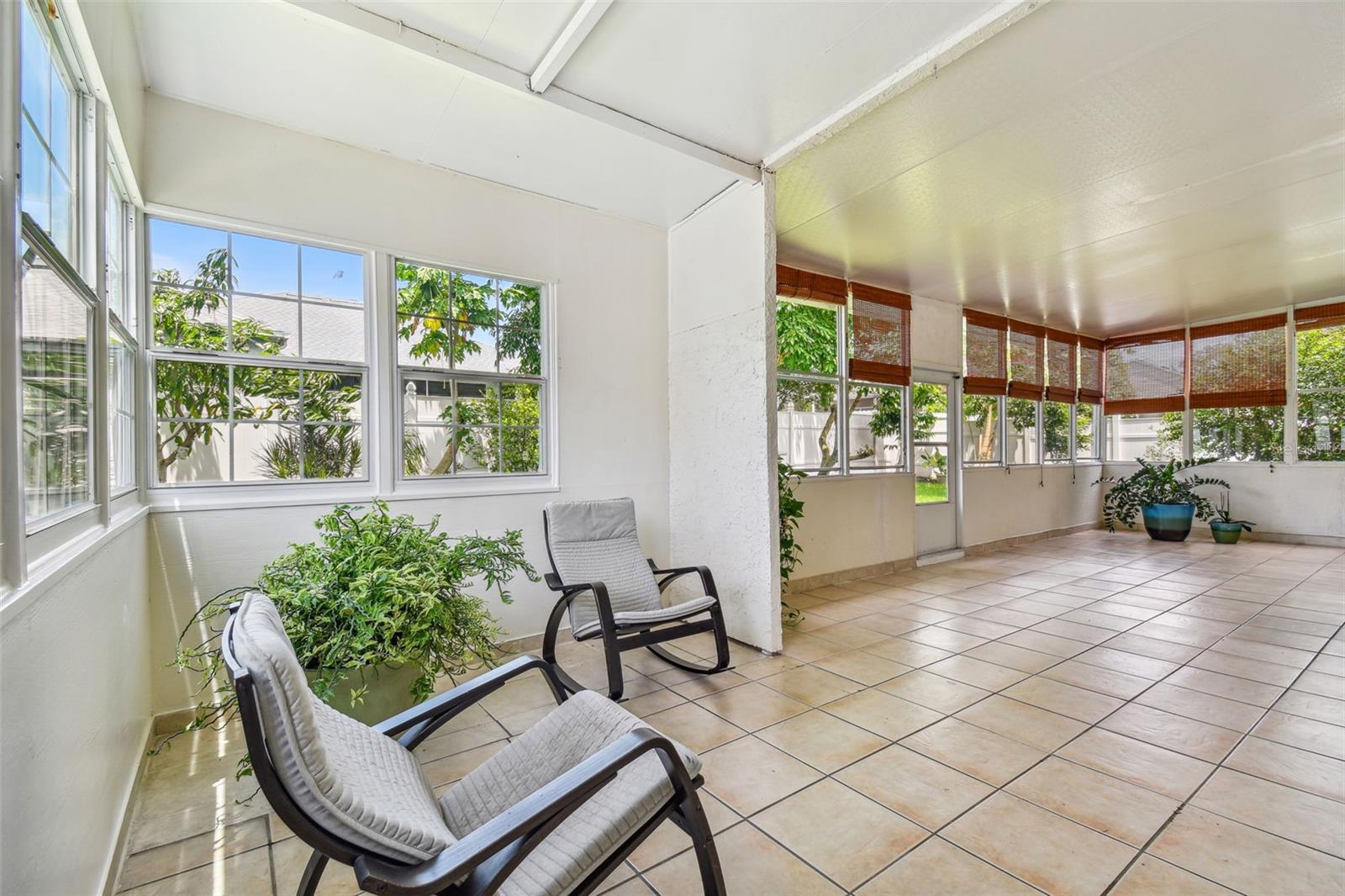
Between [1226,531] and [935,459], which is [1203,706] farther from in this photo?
[1226,531]

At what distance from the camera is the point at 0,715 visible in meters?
0.95

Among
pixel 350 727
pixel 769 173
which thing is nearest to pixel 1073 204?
pixel 769 173

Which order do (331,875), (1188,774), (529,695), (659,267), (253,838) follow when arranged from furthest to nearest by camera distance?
(659,267) → (529,695) → (1188,774) → (253,838) → (331,875)

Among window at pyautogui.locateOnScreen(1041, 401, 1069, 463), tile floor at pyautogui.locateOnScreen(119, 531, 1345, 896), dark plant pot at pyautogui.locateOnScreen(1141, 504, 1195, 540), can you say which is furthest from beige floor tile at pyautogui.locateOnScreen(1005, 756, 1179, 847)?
dark plant pot at pyautogui.locateOnScreen(1141, 504, 1195, 540)

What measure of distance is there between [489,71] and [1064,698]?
A: 158 inches

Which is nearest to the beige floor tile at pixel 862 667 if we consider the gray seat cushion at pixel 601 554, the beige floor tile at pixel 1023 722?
the beige floor tile at pixel 1023 722

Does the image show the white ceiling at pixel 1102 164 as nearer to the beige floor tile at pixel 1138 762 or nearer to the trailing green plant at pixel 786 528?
the trailing green plant at pixel 786 528

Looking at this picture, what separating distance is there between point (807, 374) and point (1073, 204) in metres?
2.26

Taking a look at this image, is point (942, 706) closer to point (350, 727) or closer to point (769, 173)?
point (350, 727)

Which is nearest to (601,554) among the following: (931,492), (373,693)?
(373,693)

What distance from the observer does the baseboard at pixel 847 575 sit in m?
5.14

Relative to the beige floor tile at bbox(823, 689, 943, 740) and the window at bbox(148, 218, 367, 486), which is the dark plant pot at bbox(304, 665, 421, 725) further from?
the beige floor tile at bbox(823, 689, 943, 740)

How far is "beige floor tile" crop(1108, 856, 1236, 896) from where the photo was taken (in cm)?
162

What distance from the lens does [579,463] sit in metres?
3.92
